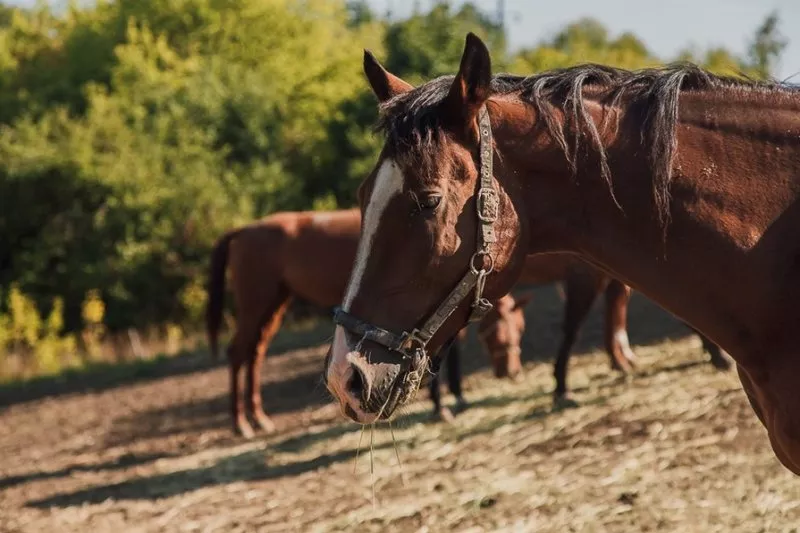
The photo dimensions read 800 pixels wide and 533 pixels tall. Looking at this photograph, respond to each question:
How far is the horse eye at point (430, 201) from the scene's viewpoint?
2.24 m

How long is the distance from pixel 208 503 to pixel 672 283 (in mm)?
4091

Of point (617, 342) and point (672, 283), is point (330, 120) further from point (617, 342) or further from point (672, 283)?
point (672, 283)

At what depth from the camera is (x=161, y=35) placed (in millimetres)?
27688

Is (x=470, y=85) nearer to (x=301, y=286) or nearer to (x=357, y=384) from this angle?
(x=357, y=384)

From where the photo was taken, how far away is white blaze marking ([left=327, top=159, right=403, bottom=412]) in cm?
225

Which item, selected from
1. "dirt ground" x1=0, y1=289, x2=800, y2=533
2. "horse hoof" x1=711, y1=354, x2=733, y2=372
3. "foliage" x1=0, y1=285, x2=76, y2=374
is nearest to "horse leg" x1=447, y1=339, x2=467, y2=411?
"dirt ground" x1=0, y1=289, x2=800, y2=533

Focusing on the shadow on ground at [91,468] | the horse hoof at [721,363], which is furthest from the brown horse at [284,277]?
the horse hoof at [721,363]

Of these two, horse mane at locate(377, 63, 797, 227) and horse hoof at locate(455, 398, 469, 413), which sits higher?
horse mane at locate(377, 63, 797, 227)

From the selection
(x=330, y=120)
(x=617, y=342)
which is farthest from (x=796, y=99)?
(x=330, y=120)

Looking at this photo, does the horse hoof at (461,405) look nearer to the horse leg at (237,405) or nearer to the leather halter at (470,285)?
the horse leg at (237,405)

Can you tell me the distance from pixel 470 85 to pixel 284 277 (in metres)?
6.16

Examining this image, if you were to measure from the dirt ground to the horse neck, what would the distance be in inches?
35.9

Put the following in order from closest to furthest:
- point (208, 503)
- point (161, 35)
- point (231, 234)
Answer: point (208, 503) → point (231, 234) → point (161, 35)

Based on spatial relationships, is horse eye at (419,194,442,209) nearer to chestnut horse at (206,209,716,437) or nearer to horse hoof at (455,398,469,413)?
horse hoof at (455,398,469,413)
